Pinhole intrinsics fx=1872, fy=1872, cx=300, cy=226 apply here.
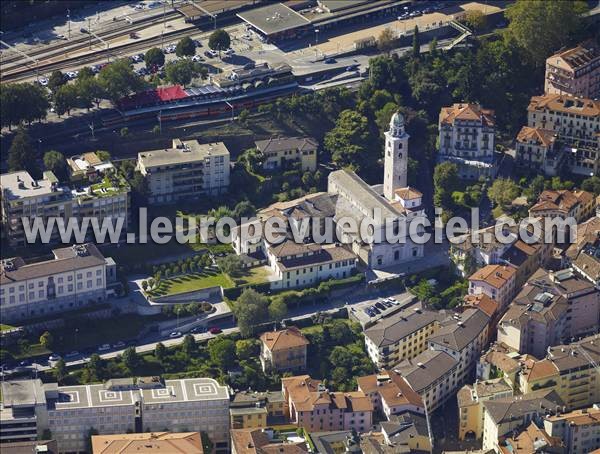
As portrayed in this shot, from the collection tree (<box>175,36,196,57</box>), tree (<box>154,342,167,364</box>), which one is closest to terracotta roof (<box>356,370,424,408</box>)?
tree (<box>154,342,167,364</box>)

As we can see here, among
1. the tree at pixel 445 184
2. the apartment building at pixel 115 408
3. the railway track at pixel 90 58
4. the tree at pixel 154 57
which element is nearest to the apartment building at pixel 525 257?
the tree at pixel 445 184

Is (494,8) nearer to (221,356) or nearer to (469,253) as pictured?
(469,253)

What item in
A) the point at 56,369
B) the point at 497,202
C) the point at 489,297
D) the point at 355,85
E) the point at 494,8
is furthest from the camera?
the point at 494,8

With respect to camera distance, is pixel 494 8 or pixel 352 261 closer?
pixel 352 261

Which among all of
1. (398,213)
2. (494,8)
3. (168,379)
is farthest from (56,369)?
(494,8)

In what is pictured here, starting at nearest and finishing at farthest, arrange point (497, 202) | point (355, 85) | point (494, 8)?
1. point (497, 202)
2. point (355, 85)
3. point (494, 8)

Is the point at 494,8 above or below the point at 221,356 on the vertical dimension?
above
